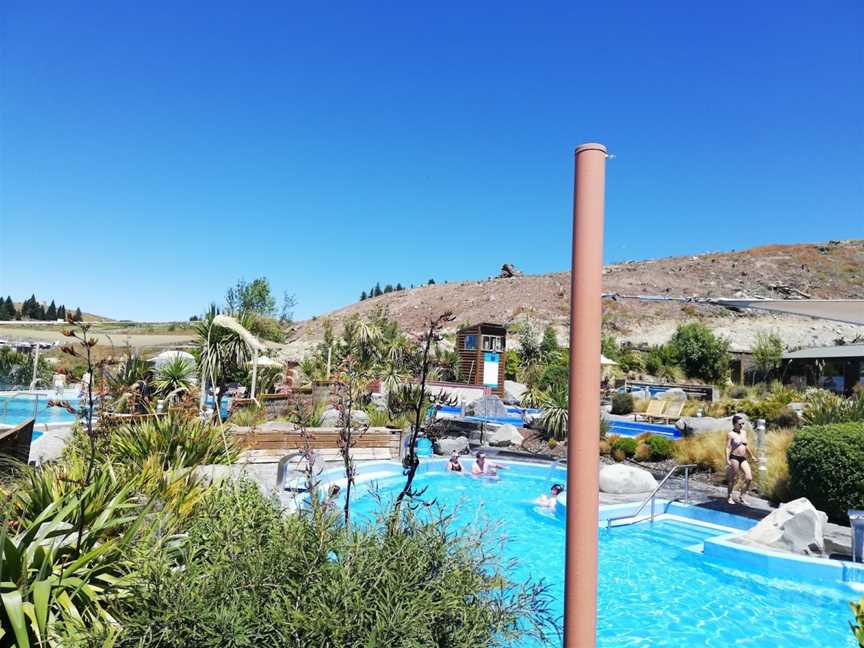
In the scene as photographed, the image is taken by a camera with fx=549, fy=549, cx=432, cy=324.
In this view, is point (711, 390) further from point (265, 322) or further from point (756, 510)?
point (265, 322)

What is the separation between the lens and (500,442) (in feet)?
48.2

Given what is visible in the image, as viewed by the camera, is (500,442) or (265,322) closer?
(500,442)

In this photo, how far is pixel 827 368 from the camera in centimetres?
2572

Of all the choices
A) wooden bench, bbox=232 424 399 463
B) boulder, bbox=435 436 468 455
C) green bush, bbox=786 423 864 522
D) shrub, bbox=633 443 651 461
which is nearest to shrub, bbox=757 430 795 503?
green bush, bbox=786 423 864 522

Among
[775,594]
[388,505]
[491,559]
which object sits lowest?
[775,594]

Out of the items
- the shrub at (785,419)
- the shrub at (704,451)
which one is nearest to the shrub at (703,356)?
the shrub at (785,419)

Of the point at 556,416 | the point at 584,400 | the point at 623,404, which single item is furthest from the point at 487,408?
the point at 584,400

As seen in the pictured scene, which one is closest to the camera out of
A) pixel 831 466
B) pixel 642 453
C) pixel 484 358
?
pixel 831 466

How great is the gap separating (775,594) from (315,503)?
602cm

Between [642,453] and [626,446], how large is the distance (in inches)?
14.9

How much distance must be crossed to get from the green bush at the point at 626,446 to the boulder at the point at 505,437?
9.10ft

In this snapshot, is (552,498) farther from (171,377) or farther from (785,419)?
→ (171,377)

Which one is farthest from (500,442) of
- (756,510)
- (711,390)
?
(711,390)

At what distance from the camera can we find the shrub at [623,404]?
19.0 m
